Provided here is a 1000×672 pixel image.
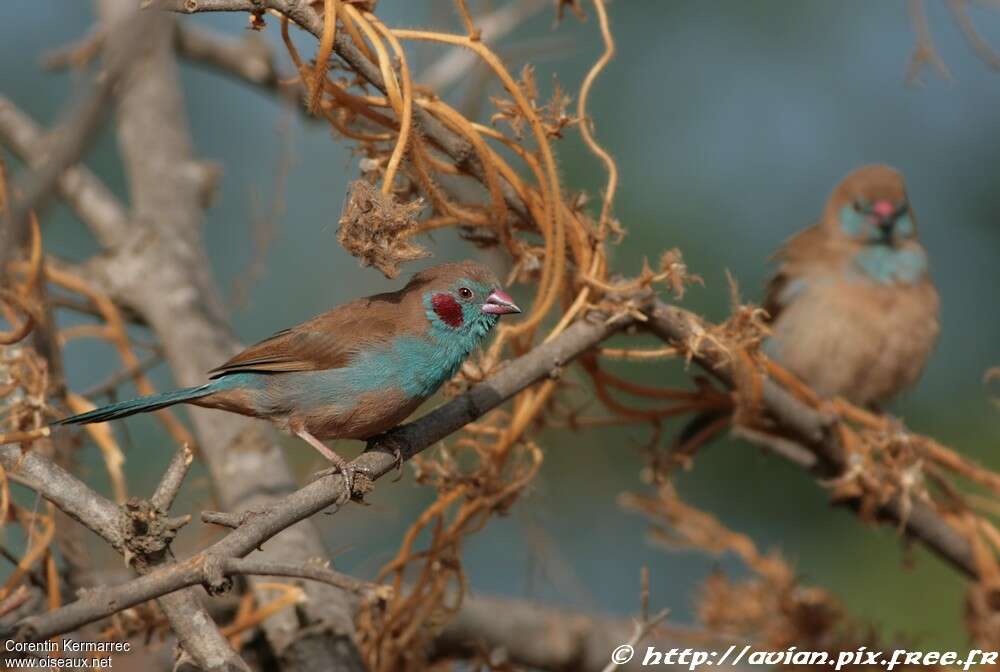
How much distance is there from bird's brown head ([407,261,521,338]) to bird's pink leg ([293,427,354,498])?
0.42m

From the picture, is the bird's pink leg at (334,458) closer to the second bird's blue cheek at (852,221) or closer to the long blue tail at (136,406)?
the long blue tail at (136,406)

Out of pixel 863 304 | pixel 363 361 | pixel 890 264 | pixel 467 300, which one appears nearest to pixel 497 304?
pixel 467 300

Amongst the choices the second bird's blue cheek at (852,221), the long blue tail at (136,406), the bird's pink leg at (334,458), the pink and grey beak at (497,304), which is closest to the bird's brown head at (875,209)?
the second bird's blue cheek at (852,221)

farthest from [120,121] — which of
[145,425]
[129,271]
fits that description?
[145,425]

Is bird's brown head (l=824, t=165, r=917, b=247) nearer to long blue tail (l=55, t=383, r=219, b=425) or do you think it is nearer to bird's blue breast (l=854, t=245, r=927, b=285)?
bird's blue breast (l=854, t=245, r=927, b=285)

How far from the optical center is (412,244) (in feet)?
7.39

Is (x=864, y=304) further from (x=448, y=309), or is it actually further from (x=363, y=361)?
(x=363, y=361)

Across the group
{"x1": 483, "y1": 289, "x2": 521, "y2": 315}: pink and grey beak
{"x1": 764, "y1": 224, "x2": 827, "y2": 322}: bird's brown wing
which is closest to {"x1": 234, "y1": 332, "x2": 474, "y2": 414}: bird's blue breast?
{"x1": 483, "y1": 289, "x2": 521, "y2": 315}: pink and grey beak

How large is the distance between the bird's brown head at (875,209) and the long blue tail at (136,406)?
354cm

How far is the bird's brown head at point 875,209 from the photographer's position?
5.38 m

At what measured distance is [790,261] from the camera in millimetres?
5625

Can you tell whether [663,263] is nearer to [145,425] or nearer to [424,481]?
[424,481]

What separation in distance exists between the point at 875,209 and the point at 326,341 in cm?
330

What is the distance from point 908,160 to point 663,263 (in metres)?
5.87
